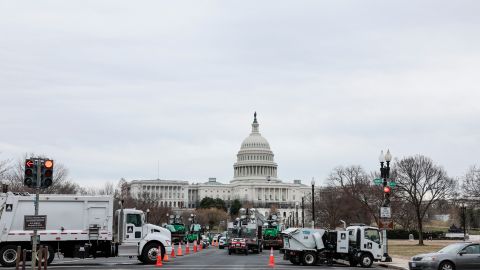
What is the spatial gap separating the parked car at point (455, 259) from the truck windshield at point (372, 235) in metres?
8.18

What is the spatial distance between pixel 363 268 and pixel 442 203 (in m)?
50.9

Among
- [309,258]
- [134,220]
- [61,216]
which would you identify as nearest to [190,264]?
[134,220]

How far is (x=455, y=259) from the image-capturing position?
88.4 feet

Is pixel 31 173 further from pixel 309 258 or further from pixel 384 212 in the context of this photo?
pixel 384 212

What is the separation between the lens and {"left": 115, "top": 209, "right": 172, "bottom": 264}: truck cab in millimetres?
35312

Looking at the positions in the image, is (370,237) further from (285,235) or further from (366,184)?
(366,184)

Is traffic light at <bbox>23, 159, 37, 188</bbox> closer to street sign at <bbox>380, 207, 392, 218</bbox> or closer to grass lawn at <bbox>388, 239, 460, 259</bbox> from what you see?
street sign at <bbox>380, 207, 392, 218</bbox>

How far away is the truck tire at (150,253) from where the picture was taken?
3553cm

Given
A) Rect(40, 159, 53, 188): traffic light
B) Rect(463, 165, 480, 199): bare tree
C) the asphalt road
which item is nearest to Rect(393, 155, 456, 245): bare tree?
Rect(463, 165, 480, 199): bare tree

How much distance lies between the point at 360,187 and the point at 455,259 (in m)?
73.1

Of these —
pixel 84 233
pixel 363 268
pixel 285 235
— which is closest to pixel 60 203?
pixel 84 233

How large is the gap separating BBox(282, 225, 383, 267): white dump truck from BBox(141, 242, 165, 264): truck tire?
7.18 meters

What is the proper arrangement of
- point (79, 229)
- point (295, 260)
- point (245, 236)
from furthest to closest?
point (245, 236)
point (295, 260)
point (79, 229)

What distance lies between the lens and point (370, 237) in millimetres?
35844
